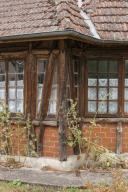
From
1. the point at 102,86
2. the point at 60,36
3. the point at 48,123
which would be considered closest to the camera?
the point at 60,36

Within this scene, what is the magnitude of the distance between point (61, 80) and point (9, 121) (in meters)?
1.68

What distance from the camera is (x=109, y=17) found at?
1116cm

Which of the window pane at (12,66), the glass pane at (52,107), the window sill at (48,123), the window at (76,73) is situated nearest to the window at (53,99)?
the glass pane at (52,107)

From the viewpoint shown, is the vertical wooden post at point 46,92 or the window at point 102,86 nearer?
the vertical wooden post at point 46,92

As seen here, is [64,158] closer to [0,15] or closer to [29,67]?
[29,67]

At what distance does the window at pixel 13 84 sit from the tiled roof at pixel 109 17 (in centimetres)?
205

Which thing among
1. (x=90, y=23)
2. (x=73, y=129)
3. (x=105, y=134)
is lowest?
(x=105, y=134)

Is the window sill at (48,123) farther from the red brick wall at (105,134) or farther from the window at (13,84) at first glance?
the red brick wall at (105,134)

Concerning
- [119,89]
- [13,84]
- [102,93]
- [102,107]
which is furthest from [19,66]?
[119,89]

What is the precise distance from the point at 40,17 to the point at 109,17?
172 cm

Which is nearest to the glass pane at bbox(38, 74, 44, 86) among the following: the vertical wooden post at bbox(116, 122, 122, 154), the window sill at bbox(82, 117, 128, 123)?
the window sill at bbox(82, 117, 128, 123)

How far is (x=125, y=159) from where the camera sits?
10922 millimetres

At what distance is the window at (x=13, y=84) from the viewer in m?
11.0

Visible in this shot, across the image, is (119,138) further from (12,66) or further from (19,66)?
(12,66)
